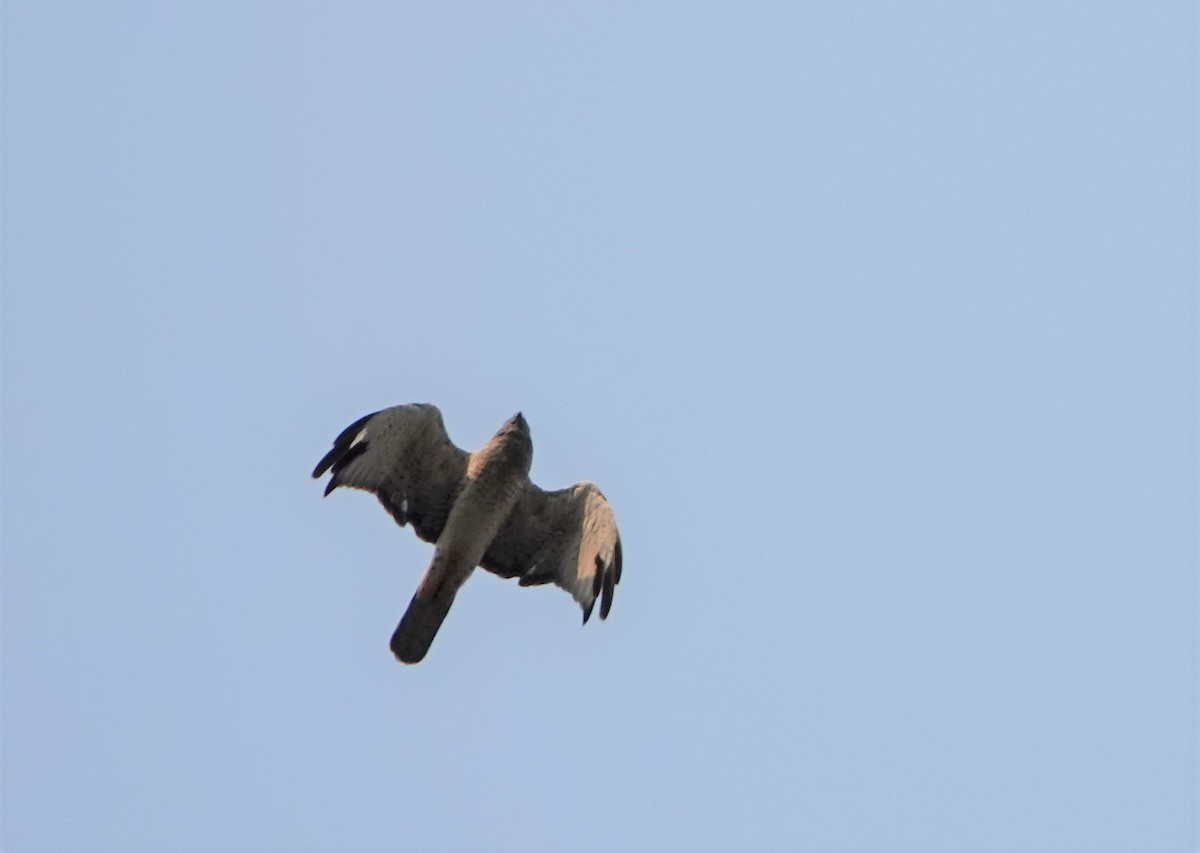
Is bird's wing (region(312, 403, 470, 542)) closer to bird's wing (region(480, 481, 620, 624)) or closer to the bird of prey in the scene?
the bird of prey

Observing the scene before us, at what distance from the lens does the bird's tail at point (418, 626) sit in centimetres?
1883

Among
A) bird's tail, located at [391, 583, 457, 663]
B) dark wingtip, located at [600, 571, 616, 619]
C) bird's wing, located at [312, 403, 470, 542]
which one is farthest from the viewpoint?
dark wingtip, located at [600, 571, 616, 619]

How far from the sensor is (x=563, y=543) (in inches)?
774

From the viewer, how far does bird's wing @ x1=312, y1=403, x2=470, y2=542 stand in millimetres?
18656

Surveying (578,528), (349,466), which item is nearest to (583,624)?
(578,528)

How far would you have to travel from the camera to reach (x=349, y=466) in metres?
18.8

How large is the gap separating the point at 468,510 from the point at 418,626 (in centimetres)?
114

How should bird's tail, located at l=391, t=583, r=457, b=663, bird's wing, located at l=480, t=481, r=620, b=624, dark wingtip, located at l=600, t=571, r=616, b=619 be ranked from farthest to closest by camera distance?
1. bird's wing, located at l=480, t=481, r=620, b=624
2. dark wingtip, located at l=600, t=571, r=616, b=619
3. bird's tail, located at l=391, t=583, r=457, b=663

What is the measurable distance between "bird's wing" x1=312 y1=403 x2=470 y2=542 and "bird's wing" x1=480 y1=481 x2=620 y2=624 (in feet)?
2.16

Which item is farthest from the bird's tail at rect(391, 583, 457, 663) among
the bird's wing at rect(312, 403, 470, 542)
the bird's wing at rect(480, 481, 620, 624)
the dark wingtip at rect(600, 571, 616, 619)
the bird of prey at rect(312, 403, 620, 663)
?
the dark wingtip at rect(600, 571, 616, 619)

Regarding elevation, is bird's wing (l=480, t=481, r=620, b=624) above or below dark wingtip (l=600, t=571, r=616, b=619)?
above

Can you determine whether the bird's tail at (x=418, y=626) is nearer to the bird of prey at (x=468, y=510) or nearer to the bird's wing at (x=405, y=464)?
the bird of prey at (x=468, y=510)

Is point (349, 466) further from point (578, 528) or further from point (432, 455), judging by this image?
point (578, 528)

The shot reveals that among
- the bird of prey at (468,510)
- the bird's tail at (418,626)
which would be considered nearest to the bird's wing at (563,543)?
the bird of prey at (468,510)
